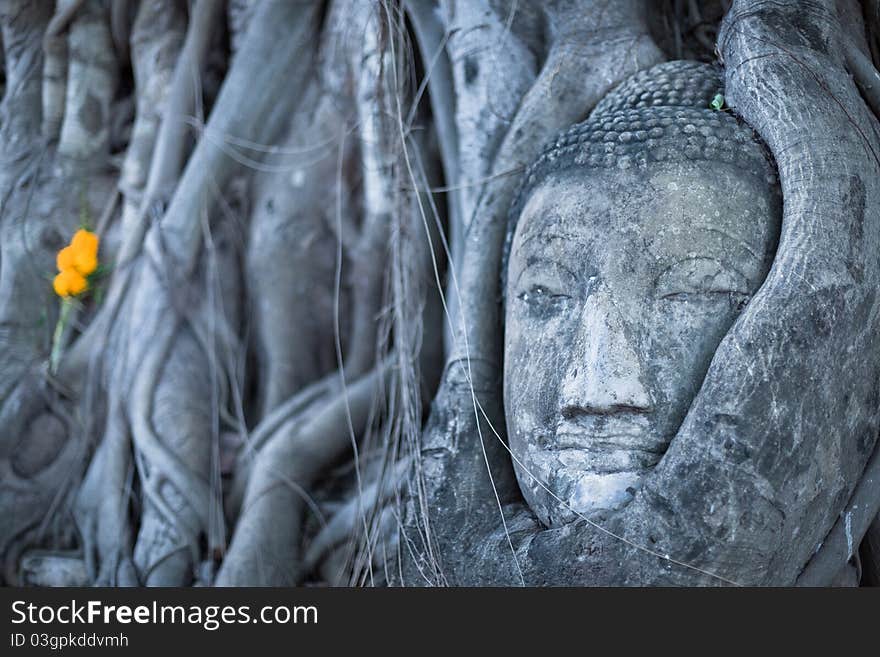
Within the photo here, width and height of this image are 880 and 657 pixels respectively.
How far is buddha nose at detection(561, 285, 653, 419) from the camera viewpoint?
155 cm

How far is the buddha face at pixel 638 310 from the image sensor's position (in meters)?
1.57

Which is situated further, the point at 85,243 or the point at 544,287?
the point at 85,243

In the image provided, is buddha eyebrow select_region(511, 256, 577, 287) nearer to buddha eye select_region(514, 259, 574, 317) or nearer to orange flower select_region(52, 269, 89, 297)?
buddha eye select_region(514, 259, 574, 317)

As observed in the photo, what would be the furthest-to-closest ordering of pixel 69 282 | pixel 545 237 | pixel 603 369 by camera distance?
1. pixel 69 282
2. pixel 545 237
3. pixel 603 369

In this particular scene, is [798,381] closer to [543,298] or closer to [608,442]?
[608,442]

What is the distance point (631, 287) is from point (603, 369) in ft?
0.46

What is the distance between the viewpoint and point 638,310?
1580 millimetres

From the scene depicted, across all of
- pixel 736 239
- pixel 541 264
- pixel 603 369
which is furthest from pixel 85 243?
pixel 736 239

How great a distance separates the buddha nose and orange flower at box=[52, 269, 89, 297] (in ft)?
5.73

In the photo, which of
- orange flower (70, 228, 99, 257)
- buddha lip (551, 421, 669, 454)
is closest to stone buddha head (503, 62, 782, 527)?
buddha lip (551, 421, 669, 454)

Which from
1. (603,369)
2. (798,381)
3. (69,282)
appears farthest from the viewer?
(69,282)

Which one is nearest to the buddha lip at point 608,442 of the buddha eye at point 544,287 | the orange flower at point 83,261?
the buddha eye at point 544,287

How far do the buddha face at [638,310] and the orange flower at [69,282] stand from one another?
1.69 meters

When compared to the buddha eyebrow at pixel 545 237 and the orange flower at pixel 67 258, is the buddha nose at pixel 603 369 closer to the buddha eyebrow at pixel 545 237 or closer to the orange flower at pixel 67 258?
the buddha eyebrow at pixel 545 237
